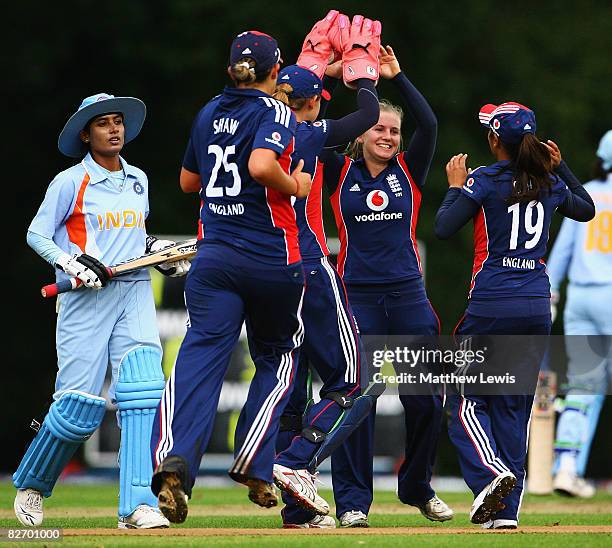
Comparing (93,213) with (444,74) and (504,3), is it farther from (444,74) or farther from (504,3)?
(504,3)

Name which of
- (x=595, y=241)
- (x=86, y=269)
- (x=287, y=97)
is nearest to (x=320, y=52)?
(x=287, y=97)

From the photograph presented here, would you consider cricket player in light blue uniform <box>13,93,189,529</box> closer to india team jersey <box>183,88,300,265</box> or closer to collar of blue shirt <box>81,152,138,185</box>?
collar of blue shirt <box>81,152,138,185</box>

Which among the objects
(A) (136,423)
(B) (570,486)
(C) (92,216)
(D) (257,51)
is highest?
(D) (257,51)

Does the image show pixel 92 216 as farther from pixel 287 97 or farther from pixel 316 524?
pixel 316 524

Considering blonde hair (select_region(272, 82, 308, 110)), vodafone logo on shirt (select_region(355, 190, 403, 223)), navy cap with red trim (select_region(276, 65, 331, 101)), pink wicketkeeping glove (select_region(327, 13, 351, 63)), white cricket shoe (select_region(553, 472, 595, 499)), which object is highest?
pink wicketkeeping glove (select_region(327, 13, 351, 63))

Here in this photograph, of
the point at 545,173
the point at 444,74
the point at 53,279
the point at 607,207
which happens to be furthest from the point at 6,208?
the point at 545,173

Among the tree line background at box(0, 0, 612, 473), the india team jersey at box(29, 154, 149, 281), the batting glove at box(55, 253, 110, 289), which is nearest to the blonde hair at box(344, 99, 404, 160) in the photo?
the india team jersey at box(29, 154, 149, 281)

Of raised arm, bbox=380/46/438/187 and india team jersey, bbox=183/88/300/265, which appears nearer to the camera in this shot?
india team jersey, bbox=183/88/300/265

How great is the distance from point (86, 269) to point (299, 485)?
175 centimetres

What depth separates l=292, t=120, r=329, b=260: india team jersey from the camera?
27.2 feet

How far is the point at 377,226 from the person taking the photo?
380 inches

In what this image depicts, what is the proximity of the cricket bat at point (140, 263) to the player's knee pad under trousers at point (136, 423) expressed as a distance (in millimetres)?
477

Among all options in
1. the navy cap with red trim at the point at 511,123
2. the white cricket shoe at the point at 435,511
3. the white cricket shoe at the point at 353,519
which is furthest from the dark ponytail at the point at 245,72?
the white cricket shoe at the point at 435,511

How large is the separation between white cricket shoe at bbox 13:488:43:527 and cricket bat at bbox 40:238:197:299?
1122 millimetres
